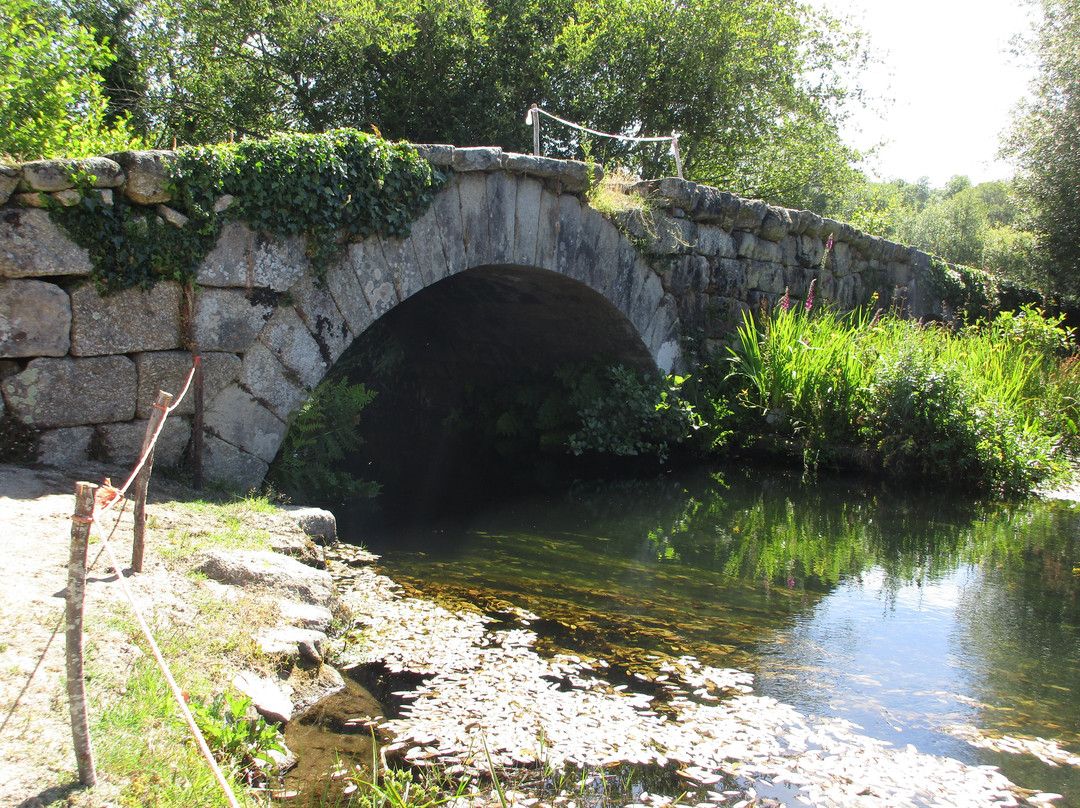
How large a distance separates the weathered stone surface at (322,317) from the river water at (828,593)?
1.25 metres

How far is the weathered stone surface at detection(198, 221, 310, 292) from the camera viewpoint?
448 centimetres

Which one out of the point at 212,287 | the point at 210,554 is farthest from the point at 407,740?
the point at 212,287

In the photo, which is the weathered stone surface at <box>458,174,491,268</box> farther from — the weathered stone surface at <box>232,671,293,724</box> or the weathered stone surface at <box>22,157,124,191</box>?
the weathered stone surface at <box>232,671,293,724</box>

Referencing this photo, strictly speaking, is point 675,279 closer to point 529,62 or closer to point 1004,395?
point 1004,395

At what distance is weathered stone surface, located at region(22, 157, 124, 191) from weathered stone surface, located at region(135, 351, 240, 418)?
883mm

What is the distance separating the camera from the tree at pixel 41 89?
13.2 ft

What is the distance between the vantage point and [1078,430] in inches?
352

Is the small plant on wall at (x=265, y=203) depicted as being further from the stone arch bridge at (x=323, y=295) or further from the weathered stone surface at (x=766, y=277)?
the weathered stone surface at (x=766, y=277)

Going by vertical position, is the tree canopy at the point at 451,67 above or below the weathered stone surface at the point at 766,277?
above

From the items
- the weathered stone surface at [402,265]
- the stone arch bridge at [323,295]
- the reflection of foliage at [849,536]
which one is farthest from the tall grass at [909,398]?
the weathered stone surface at [402,265]

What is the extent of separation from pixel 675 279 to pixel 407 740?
6.17 meters

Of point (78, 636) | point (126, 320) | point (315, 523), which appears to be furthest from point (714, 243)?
point (78, 636)

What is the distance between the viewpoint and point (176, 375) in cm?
439

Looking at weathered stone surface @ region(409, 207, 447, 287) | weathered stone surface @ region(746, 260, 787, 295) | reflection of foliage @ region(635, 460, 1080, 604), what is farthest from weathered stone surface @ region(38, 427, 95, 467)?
weathered stone surface @ region(746, 260, 787, 295)
